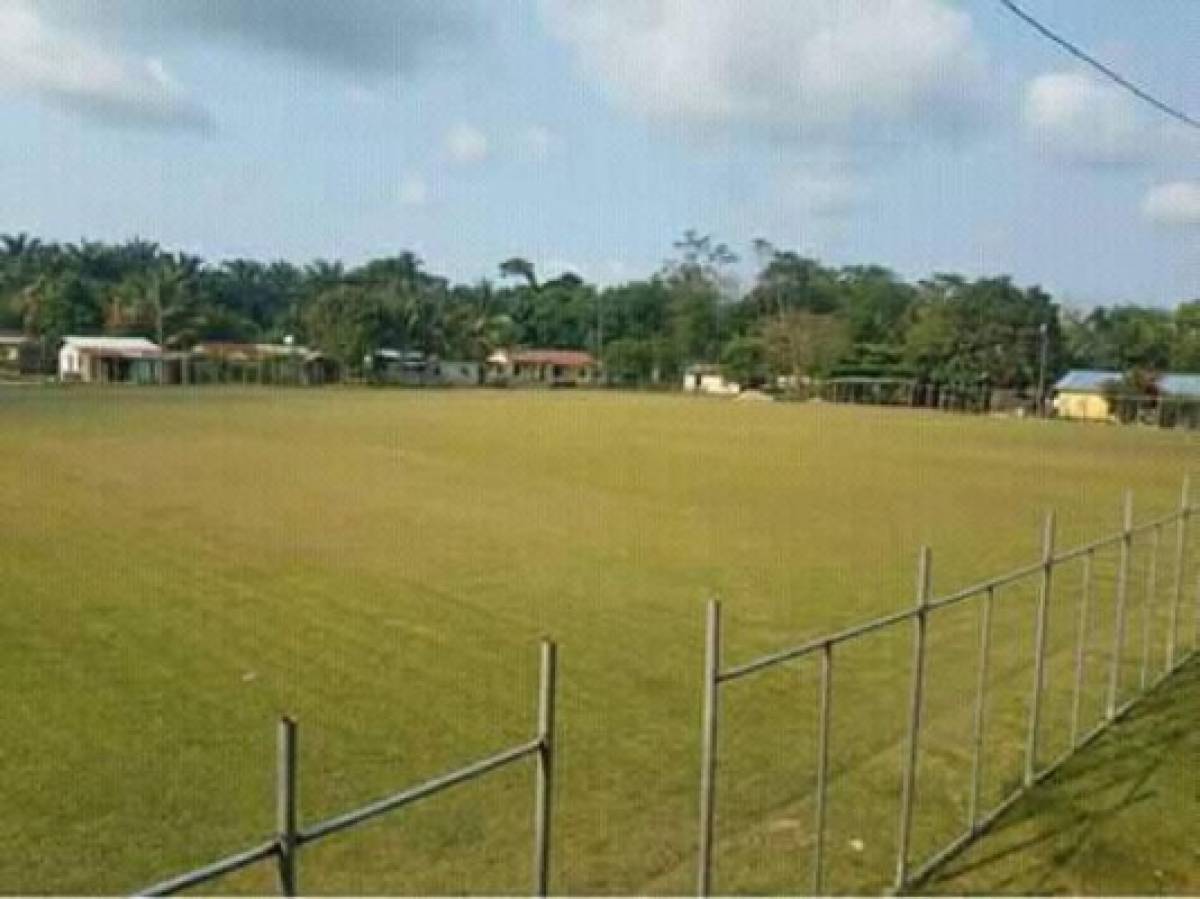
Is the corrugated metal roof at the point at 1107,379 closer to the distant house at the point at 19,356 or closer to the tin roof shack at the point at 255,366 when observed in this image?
the tin roof shack at the point at 255,366

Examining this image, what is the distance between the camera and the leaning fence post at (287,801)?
2.58 meters

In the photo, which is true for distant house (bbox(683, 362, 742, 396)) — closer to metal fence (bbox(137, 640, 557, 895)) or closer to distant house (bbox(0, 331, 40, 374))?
distant house (bbox(0, 331, 40, 374))

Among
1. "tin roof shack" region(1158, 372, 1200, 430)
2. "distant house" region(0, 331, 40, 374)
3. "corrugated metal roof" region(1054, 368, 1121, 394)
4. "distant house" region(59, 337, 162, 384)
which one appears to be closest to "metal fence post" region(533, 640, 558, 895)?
"tin roof shack" region(1158, 372, 1200, 430)

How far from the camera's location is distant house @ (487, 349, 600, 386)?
117 m

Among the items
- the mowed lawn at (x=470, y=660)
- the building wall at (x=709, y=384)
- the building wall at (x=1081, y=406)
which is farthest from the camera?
the building wall at (x=709, y=384)

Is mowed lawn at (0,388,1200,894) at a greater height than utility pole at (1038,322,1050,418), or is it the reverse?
utility pole at (1038,322,1050,418)

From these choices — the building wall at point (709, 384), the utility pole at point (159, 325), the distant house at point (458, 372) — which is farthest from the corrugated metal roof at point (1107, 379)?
the utility pole at point (159, 325)

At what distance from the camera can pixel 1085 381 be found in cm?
8581

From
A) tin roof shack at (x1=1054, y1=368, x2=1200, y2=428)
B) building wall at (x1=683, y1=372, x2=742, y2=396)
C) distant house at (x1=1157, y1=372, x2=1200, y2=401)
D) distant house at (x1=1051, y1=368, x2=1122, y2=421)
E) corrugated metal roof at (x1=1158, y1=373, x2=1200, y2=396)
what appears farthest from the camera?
building wall at (x1=683, y1=372, x2=742, y2=396)

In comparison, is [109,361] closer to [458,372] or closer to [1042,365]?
[458,372]

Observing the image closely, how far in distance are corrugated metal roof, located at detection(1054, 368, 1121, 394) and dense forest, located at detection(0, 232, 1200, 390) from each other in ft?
8.20

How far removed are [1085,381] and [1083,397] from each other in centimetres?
266

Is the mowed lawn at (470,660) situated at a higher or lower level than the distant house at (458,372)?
lower

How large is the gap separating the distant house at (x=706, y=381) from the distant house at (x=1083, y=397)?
91.8 feet
